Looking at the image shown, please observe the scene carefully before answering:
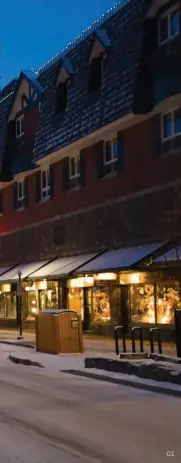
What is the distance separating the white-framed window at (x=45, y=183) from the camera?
31.1 metres

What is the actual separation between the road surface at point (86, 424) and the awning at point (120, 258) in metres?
7.83

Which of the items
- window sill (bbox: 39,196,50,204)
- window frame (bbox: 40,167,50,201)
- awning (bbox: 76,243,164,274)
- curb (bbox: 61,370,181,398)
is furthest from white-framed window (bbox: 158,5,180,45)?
curb (bbox: 61,370,181,398)

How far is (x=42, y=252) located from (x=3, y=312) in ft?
19.6

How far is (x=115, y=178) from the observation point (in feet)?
81.5

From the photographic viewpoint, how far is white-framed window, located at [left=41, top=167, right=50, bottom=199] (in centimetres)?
3109

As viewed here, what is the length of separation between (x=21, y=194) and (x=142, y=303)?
1321 centimetres

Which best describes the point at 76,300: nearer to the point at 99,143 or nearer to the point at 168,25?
the point at 99,143

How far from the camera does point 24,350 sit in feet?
70.1

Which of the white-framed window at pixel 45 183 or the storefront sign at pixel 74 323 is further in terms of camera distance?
the white-framed window at pixel 45 183

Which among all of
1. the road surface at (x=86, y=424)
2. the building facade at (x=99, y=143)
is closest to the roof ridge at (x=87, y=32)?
the building facade at (x=99, y=143)

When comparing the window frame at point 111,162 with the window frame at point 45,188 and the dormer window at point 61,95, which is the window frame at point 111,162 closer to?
the dormer window at point 61,95

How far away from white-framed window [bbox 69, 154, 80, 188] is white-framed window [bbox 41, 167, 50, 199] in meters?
2.24

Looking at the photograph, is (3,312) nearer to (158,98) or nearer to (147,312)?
(147,312)

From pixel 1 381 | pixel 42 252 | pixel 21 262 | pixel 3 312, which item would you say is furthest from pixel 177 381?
pixel 3 312
